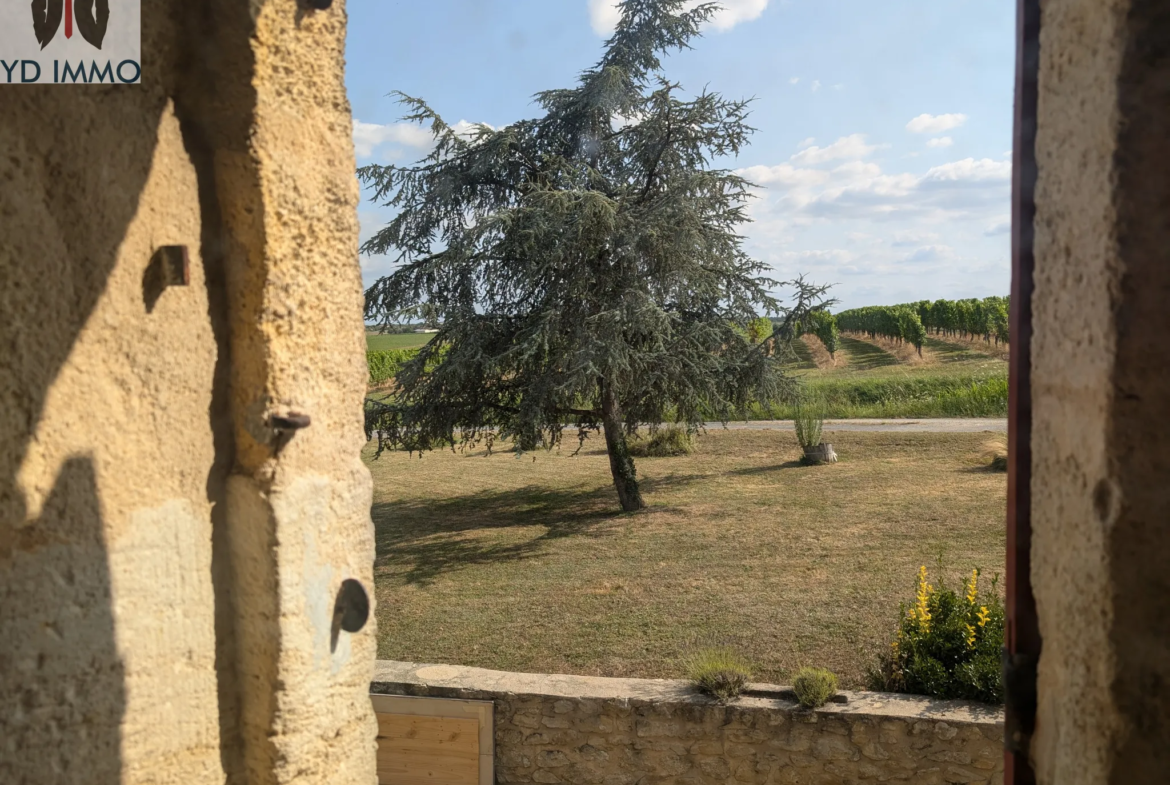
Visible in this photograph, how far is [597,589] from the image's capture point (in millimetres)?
8500

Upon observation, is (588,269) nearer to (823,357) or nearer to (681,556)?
(681,556)

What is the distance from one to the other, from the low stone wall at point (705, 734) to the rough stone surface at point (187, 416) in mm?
2785

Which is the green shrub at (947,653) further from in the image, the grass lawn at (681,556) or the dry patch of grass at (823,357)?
the dry patch of grass at (823,357)

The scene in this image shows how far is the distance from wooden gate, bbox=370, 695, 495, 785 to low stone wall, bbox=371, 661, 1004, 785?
0.23 ft

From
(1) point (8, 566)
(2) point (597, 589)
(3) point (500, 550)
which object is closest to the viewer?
(1) point (8, 566)

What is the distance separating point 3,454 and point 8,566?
23 centimetres

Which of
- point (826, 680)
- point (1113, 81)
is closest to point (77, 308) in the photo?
point (1113, 81)

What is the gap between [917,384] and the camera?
24.6 m

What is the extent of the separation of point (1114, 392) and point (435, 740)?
4772mm

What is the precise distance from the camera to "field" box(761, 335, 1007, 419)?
807 inches

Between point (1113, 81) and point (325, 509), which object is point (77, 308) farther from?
point (1113, 81)

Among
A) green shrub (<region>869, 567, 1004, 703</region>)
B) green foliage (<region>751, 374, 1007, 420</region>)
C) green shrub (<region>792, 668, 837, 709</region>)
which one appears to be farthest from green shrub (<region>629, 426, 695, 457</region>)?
green shrub (<region>792, 668, 837, 709</region>)

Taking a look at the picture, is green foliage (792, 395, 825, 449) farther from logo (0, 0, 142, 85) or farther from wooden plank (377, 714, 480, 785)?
logo (0, 0, 142, 85)

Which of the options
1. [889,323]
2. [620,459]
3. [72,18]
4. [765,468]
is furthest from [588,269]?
[889,323]
